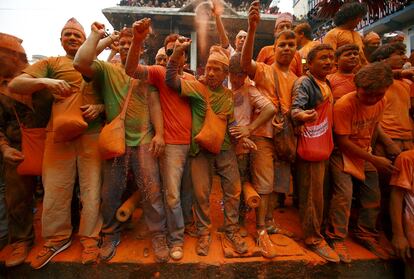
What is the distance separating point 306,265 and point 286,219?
0.93 m

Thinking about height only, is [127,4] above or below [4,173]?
above

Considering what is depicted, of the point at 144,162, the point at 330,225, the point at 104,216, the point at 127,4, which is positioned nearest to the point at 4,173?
the point at 104,216

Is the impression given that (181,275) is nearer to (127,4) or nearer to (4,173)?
(4,173)

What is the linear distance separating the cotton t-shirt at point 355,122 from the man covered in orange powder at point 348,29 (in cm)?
150

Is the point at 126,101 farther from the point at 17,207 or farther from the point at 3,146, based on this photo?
the point at 17,207

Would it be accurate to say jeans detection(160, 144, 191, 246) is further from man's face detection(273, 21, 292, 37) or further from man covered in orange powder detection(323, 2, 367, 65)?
man covered in orange powder detection(323, 2, 367, 65)

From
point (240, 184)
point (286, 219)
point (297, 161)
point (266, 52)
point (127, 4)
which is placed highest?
point (127, 4)

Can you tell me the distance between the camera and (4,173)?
117 inches

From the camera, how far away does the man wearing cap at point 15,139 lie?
115 inches

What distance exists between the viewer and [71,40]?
9.60ft

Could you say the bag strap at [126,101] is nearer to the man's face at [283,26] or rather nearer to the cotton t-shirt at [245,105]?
the cotton t-shirt at [245,105]

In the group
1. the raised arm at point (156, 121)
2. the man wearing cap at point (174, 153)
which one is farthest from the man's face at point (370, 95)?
the raised arm at point (156, 121)

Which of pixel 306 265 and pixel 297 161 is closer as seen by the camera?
pixel 306 265

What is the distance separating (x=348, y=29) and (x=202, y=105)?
3.31 m
